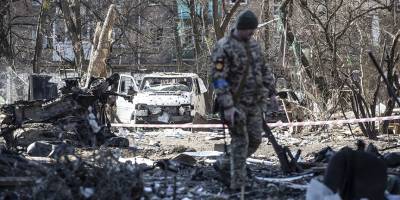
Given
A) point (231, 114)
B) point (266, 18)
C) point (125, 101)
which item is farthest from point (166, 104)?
point (231, 114)

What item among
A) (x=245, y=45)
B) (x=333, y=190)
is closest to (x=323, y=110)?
(x=245, y=45)

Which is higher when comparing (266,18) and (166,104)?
(266,18)

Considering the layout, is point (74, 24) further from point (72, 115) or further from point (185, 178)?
point (185, 178)

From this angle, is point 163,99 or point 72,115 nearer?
point 72,115

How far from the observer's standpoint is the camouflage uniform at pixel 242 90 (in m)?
6.44

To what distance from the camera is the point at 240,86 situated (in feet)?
21.4

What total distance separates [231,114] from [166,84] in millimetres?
15209

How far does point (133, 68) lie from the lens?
37906mm

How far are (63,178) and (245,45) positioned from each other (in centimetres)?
217

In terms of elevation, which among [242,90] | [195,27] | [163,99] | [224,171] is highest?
[195,27]

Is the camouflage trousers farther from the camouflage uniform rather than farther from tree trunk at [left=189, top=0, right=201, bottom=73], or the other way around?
tree trunk at [left=189, top=0, right=201, bottom=73]

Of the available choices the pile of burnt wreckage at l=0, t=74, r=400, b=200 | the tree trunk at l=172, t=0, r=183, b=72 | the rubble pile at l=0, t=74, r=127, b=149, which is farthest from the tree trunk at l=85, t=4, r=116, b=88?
the tree trunk at l=172, t=0, r=183, b=72

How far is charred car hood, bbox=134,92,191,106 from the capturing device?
797 inches

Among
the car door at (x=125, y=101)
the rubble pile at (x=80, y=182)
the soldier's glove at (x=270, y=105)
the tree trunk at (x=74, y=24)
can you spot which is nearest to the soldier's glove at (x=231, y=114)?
the soldier's glove at (x=270, y=105)
